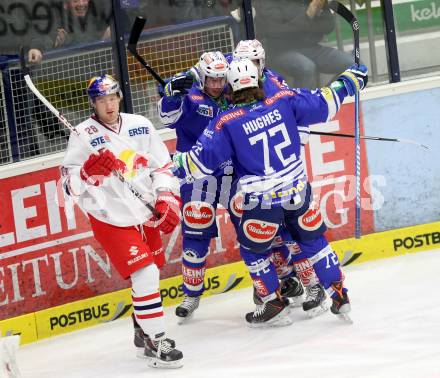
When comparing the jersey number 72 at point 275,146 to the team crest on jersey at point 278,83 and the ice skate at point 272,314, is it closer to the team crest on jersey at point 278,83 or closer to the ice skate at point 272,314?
the team crest on jersey at point 278,83

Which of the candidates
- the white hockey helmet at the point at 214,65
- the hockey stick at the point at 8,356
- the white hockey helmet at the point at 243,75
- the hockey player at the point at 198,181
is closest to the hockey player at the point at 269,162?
the white hockey helmet at the point at 243,75

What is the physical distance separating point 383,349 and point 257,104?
3.95 ft

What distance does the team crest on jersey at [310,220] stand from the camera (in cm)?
551

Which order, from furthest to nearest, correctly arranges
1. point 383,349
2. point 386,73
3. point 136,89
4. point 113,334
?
1. point 386,73
2. point 136,89
3. point 113,334
4. point 383,349

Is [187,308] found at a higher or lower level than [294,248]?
lower

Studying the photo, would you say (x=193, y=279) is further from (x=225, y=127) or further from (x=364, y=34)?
(x=364, y=34)

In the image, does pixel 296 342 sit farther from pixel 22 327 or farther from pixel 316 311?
pixel 22 327

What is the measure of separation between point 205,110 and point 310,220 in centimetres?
76

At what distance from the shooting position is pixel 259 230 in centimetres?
547

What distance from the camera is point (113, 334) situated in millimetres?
6012

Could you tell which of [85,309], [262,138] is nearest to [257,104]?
[262,138]

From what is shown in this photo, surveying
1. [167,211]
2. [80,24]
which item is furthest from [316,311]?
[80,24]

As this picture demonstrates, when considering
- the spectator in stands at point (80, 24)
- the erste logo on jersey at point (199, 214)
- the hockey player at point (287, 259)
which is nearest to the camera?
the hockey player at point (287, 259)

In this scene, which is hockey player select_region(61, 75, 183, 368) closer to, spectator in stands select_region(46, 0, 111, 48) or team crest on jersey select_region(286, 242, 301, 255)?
team crest on jersey select_region(286, 242, 301, 255)
